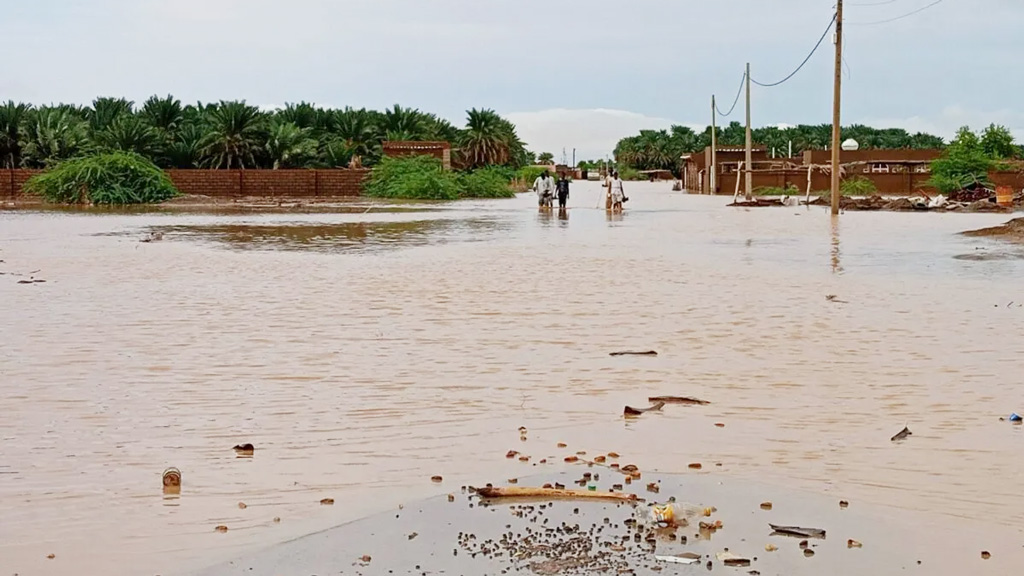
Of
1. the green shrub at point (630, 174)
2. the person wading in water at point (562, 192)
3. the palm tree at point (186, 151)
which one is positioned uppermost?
the palm tree at point (186, 151)

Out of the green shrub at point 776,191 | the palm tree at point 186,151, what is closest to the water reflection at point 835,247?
the green shrub at point 776,191

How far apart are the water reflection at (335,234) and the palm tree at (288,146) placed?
84.0ft

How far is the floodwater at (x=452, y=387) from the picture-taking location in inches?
219

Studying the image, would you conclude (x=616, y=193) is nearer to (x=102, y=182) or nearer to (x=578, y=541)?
(x=102, y=182)

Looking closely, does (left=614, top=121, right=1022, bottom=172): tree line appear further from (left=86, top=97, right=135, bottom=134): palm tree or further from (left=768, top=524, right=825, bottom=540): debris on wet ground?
(left=768, top=524, right=825, bottom=540): debris on wet ground

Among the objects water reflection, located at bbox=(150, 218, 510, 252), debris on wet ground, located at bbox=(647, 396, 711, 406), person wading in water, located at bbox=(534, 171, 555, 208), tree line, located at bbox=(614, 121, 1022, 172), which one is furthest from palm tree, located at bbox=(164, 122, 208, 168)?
tree line, located at bbox=(614, 121, 1022, 172)

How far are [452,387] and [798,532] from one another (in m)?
3.77

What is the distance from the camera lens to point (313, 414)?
7.51 m

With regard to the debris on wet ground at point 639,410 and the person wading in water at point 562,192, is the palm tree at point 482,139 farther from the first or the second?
the debris on wet ground at point 639,410

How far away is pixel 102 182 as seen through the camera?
1898 inches

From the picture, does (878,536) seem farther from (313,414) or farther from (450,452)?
(313,414)

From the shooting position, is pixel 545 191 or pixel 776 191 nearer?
pixel 545 191

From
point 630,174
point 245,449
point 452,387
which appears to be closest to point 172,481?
point 245,449

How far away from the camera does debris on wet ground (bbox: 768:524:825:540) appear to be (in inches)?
198
